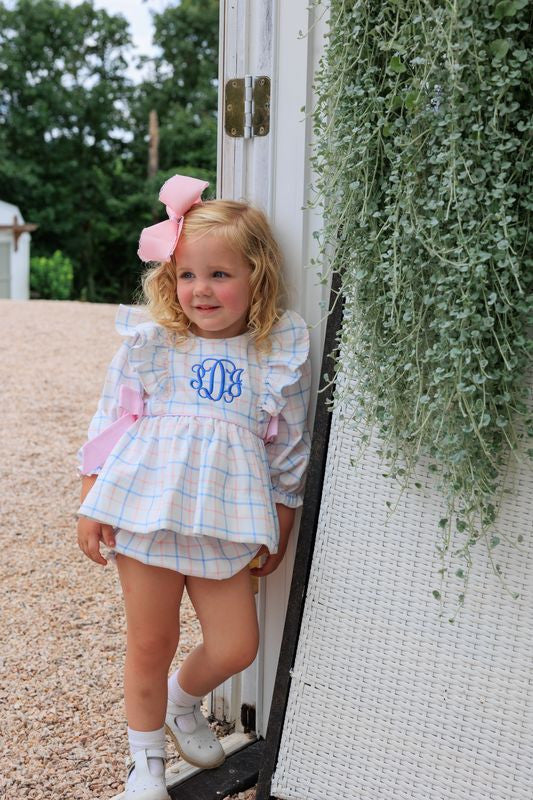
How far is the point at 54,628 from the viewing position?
9.40 ft

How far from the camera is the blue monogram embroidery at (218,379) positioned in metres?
1.83

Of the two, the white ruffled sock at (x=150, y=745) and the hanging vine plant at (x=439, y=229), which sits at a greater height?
the hanging vine plant at (x=439, y=229)

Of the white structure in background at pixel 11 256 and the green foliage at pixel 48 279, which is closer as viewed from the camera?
the white structure in background at pixel 11 256

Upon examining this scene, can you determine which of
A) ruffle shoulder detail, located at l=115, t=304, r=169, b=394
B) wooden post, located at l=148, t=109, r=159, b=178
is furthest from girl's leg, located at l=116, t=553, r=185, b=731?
wooden post, located at l=148, t=109, r=159, b=178

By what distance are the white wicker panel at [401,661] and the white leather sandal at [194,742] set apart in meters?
0.27

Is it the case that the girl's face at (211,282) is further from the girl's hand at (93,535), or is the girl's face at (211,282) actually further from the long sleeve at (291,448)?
the girl's hand at (93,535)

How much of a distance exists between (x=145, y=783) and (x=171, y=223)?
121 centimetres

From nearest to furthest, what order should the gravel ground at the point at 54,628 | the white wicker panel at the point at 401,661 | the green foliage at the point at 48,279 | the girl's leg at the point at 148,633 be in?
the white wicker panel at the point at 401,661, the girl's leg at the point at 148,633, the gravel ground at the point at 54,628, the green foliage at the point at 48,279

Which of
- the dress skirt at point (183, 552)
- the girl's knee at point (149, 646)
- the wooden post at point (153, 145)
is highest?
the wooden post at point (153, 145)

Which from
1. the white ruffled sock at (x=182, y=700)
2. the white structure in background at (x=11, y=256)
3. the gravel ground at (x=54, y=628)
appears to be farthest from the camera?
the white structure in background at (x=11, y=256)

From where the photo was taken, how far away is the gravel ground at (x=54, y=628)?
2.11 metres

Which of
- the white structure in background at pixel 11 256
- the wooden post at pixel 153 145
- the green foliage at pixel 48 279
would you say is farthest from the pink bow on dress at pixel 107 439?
the wooden post at pixel 153 145

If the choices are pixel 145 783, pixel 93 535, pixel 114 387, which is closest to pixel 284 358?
pixel 114 387

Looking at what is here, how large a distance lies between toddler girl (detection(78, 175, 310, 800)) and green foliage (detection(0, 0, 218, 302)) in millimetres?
18997
